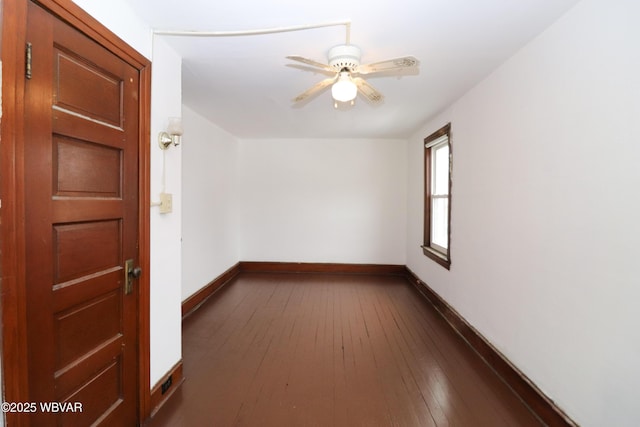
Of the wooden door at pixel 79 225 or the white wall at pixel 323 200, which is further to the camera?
the white wall at pixel 323 200

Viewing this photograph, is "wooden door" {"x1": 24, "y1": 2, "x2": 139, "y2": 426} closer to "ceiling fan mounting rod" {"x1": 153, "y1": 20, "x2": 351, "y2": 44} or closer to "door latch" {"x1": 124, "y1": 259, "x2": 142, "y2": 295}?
"door latch" {"x1": 124, "y1": 259, "x2": 142, "y2": 295}

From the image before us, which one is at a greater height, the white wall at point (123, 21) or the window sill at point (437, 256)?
the white wall at point (123, 21)

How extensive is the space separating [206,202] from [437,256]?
3.06m

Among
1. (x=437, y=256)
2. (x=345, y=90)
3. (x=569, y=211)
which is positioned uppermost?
A: (x=345, y=90)

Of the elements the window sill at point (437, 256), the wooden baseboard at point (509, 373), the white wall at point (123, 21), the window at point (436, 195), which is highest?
the white wall at point (123, 21)

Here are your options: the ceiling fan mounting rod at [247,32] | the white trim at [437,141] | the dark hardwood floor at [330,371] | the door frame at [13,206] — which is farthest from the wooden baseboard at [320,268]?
→ the door frame at [13,206]

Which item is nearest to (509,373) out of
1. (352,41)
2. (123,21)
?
(352,41)

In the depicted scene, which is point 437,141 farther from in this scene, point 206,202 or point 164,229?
point 164,229

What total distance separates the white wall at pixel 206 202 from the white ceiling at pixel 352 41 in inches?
24.4

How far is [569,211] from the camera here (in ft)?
5.26

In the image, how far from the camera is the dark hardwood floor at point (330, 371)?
1816mm

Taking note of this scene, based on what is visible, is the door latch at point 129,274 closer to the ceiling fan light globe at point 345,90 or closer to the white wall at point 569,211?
the ceiling fan light globe at point 345,90

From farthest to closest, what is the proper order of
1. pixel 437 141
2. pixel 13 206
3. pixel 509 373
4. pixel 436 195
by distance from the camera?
pixel 436 195 < pixel 437 141 < pixel 509 373 < pixel 13 206

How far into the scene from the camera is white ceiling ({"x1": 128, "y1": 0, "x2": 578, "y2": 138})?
1547 millimetres
